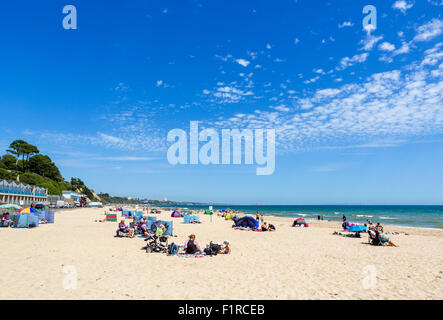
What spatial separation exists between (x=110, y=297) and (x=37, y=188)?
246 ft

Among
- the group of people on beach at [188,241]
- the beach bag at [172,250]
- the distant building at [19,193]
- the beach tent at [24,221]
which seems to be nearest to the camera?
the beach bag at [172,250]

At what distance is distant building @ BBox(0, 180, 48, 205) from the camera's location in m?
52.9

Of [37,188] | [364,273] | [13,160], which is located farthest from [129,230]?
[13,160]

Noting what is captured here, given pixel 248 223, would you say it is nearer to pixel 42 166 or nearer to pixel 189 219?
pixel 189 219

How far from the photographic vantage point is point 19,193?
58.8m

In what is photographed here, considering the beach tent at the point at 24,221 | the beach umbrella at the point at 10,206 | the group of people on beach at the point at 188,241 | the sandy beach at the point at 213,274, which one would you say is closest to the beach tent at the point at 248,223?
the group of people on beach at the point at 188,241

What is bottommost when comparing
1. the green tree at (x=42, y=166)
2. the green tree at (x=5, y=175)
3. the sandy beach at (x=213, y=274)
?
the sandy beach at (x=213, y=274)

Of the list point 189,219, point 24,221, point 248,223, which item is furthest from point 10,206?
point 248,223

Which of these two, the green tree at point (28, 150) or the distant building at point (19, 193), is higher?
the green tree at point (28, 150)

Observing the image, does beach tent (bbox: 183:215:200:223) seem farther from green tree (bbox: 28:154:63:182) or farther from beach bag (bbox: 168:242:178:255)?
green tree (bbox: 28:154:63:182)

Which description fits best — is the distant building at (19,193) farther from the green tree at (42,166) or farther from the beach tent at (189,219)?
the beach tent at (189,219)

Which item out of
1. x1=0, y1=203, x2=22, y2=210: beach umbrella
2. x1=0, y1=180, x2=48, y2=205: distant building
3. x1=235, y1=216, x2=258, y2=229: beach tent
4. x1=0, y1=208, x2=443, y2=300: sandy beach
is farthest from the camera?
x1=0, y1=180, x2=48, y2=205: distant building

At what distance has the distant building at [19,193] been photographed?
52875 mm

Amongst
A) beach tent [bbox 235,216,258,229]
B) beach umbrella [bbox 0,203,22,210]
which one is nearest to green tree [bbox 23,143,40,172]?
beach umbrella [bbox 0,203,22,210]
